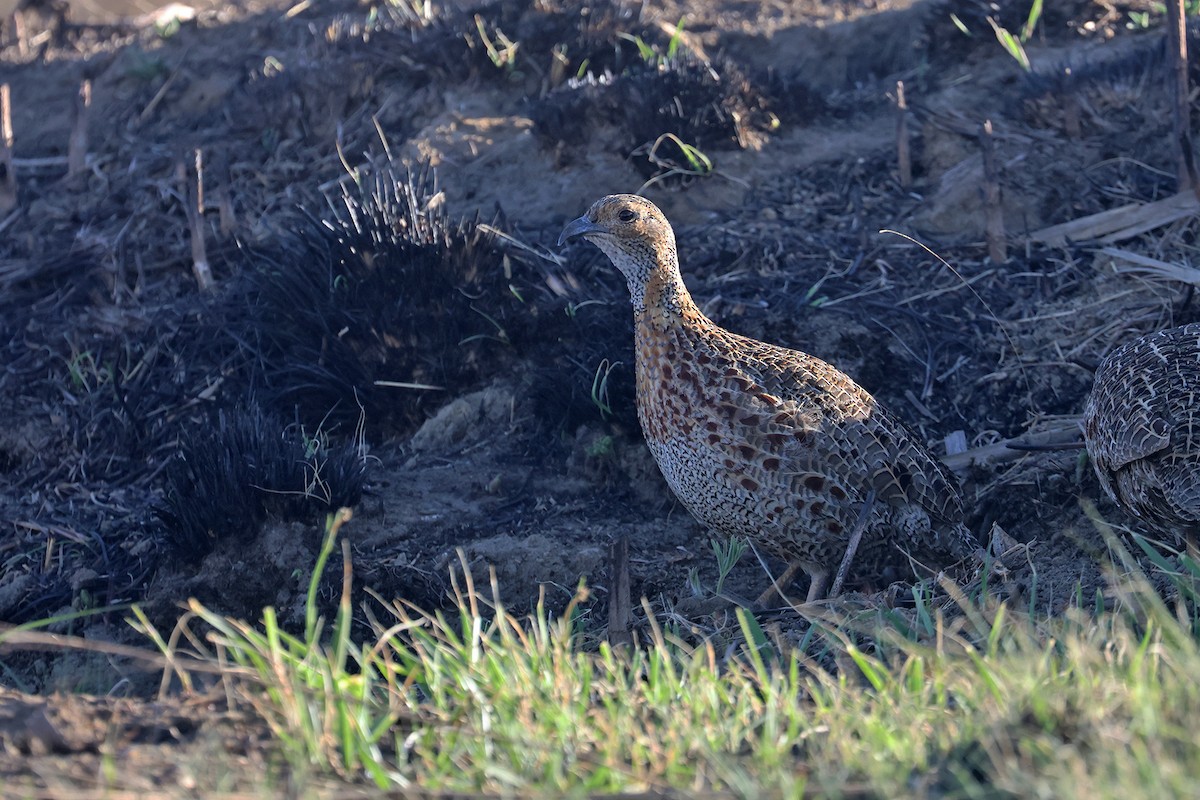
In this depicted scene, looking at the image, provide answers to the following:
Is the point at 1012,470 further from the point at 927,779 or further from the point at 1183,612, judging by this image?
the point at 927,779

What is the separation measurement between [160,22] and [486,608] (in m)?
7.08

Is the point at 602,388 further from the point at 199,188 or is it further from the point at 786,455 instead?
the point at 199,188

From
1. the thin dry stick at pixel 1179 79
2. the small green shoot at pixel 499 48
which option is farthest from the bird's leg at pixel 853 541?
the small green shoot at pixel 499 48

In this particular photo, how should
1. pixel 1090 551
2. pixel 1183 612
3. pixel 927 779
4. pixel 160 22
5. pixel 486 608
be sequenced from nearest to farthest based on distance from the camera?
pixel 927 779, pixel 1183 612, pixel 1090 551, pixel 486 608, pixel 160 22

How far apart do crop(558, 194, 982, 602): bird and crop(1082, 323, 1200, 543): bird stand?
0.61 metres

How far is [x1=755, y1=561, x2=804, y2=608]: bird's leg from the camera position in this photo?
5016 millimetres

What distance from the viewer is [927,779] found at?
2646 millimetres

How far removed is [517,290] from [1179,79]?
322 centimetres

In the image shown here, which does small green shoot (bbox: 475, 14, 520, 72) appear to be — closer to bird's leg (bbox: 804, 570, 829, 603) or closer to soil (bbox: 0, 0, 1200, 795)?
soil (bbox: 0, 0, 1200, 795)

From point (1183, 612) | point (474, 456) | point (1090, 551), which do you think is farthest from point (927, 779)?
point (474, 456)

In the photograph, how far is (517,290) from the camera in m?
6.59

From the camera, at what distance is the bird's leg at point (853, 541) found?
15.3 feet

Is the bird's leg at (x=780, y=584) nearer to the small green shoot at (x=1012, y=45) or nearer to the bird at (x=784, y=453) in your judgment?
the bird at (x=784, y=453)

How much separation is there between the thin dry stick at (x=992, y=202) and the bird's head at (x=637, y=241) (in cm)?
198
